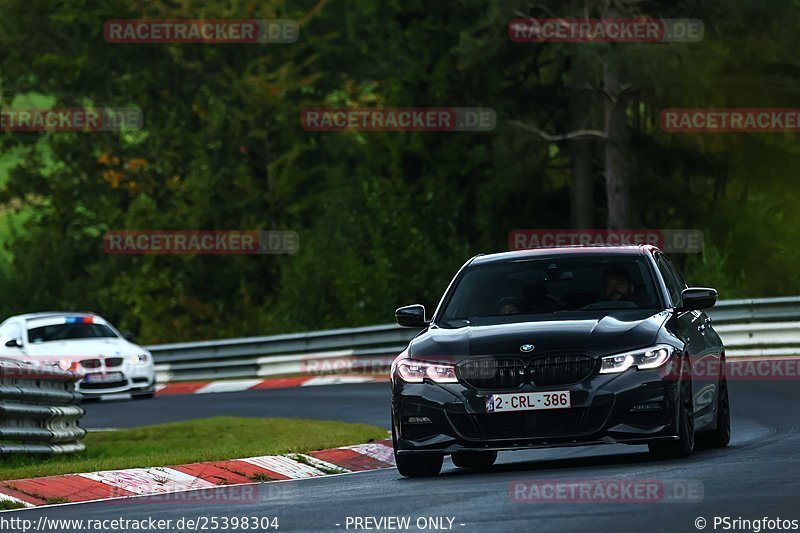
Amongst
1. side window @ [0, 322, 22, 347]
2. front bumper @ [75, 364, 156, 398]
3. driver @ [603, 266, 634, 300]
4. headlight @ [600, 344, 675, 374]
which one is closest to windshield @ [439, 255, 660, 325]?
driver @ [603, 266, 634, 300]

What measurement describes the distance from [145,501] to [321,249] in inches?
997

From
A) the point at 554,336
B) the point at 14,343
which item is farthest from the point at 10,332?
the point at 554,336

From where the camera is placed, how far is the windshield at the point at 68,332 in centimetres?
2964

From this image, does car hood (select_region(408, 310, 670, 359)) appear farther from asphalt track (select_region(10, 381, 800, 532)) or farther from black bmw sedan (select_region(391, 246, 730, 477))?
asphalt track (select_region(10, 381, 800, 532))

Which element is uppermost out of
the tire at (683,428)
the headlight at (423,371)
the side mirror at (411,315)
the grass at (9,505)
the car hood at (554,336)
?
the side mirror at (411,315)

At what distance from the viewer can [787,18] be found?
3681 cm

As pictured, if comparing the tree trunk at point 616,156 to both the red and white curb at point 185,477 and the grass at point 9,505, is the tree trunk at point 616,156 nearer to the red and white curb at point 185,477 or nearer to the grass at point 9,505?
the red and white curb at point 185,477

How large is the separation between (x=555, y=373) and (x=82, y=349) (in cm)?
1742

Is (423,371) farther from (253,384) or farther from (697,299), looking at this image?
(253,384)

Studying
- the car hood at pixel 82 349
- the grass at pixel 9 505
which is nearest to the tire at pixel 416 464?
the grass at pixel 9 505

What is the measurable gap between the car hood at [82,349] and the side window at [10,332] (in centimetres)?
43

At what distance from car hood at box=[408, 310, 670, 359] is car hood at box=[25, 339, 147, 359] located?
16.2 metres

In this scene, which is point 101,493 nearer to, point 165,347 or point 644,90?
point 165,347

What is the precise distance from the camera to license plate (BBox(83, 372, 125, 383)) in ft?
93.5
